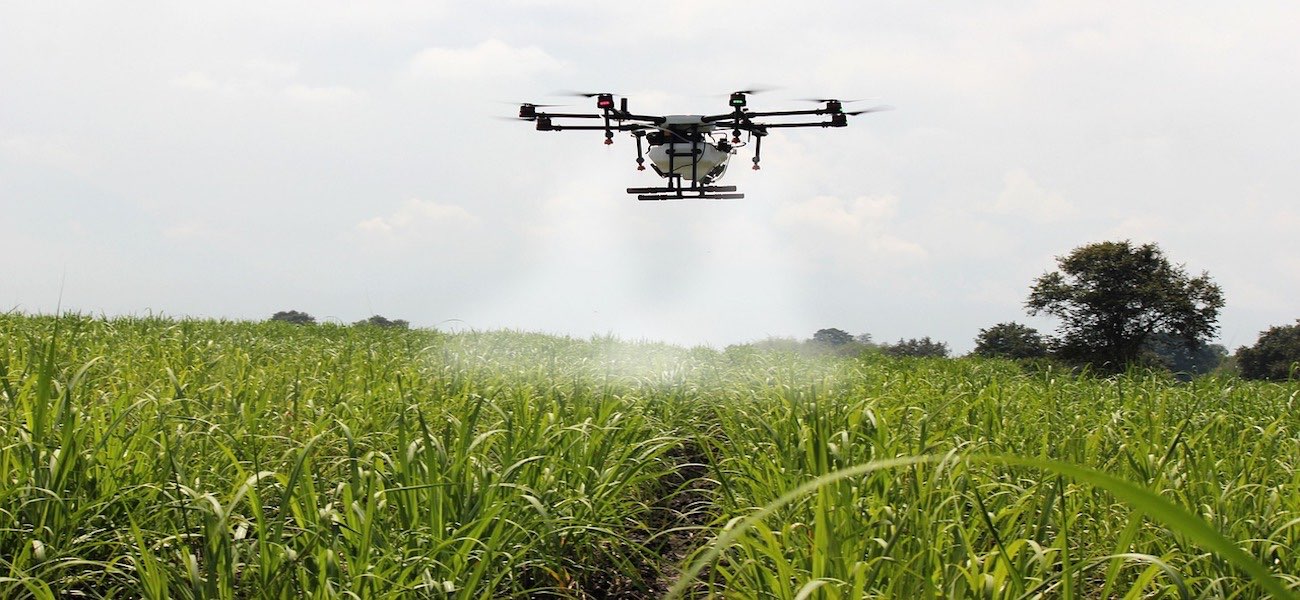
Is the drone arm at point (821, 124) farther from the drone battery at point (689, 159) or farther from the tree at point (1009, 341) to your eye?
the tree at point (1009, 341)

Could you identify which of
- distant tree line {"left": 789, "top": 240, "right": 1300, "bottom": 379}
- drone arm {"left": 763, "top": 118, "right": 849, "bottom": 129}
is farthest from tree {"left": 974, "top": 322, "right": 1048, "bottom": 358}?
drone arm {"left": 763, "top": 118, "right": 849, "bottom": 129}

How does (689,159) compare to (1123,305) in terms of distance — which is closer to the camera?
(689,159)

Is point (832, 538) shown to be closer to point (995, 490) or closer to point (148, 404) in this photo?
point (995, 490)

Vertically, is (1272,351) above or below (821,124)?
below

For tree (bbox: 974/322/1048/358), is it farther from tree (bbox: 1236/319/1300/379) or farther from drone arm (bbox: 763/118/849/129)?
drone arm (bbox: 763/118/849/129)

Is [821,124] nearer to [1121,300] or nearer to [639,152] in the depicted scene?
[639,152]

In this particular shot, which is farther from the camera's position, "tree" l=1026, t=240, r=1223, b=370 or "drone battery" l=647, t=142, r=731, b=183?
"tree" l=1026, t=240, r=1223, b=370

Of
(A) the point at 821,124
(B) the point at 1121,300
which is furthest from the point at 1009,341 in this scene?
(A) the point at 821,124
